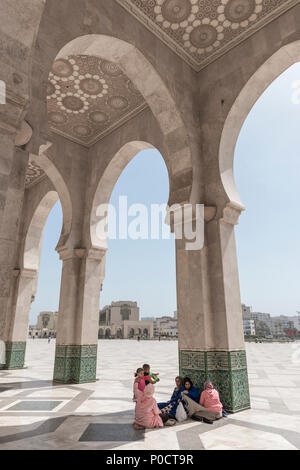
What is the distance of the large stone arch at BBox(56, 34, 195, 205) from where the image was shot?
4.66 metres

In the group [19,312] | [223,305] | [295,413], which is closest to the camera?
[295,413]

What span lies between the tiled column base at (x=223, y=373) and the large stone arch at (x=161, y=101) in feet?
7.38

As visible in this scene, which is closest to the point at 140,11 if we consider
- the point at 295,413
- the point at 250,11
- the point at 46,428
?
the point at 250,11

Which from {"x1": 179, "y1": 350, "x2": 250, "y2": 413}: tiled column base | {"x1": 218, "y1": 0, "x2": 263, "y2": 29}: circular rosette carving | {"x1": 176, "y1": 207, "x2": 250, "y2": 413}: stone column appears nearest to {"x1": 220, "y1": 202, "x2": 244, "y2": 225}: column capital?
{"x1": 176, "y1": 207, "x2": 250, "y2": 413}: stone column

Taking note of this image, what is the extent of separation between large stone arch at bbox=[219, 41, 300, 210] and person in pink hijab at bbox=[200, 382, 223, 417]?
2536mm

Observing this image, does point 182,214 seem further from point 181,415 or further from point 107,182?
point 107,182

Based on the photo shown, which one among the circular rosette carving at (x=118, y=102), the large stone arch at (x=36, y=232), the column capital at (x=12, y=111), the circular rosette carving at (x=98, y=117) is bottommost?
the column capital at (x=12, y=111)

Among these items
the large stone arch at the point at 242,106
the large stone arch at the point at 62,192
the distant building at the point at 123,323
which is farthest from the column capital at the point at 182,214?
the distant building at the point at 123,323

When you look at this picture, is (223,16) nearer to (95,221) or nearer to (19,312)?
(95,221)

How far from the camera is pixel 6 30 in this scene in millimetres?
2393

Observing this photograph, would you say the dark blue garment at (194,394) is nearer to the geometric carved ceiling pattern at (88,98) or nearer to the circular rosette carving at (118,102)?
the geometric carved ceiling pattern at (88,98)

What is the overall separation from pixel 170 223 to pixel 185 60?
288 centimetres

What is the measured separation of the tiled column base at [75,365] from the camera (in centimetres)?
662

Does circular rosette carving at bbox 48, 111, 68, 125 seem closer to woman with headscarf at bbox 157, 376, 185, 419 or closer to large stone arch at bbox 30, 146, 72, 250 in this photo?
large stone arch at bbox 30, 146, 72, 250
